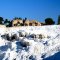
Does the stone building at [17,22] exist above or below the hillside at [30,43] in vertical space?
above

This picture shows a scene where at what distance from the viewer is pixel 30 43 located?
25297 mm

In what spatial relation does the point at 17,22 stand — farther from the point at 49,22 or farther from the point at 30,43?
the point at 30,43

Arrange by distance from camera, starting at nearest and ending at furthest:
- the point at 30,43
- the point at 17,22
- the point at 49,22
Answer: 1. the point at 30,43
2. the point at 17,22
3. the point at 49,22

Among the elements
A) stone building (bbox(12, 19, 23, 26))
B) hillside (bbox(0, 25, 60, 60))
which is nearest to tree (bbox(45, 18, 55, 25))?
stone building (bbox(12, 19, 23, 26))

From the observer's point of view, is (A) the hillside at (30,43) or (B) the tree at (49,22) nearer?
(A) the hillside at (30,43)

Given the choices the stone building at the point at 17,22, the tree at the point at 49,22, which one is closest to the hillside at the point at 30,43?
the stone building at the point at 17,22

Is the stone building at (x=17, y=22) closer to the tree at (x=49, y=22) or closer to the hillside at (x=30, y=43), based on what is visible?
the tree at (x=49, y=22)

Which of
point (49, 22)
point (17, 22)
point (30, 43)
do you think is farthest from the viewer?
point (49, 22)

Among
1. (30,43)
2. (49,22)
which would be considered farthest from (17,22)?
(30,43)

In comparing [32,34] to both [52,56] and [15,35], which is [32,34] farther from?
[52,56]

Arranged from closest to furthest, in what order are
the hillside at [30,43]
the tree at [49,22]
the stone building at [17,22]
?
the hillside at [30,43] → the stone building at [17,22] → the tree at [49,22]

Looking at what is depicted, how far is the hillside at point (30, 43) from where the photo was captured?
891 inches

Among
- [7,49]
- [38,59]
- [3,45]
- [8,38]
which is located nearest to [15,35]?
[8,38]

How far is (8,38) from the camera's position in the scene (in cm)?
2919
